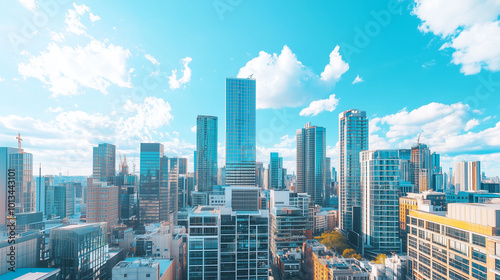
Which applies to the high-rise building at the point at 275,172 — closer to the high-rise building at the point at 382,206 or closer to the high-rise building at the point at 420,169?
the high-rise building at the point at 420,169

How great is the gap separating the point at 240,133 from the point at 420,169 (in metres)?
78.5

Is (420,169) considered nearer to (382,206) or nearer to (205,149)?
(382,206)

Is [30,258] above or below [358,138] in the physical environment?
below

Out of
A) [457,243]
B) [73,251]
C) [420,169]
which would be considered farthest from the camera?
[420,169]

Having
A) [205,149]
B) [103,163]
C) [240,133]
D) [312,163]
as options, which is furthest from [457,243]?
[205,149]

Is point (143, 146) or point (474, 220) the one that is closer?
point (474, 220)

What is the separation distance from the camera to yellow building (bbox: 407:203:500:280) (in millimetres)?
19594

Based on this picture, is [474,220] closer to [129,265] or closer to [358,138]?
[129,265]

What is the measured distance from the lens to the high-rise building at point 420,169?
90.9 metres

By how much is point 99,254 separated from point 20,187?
2652 centimetres

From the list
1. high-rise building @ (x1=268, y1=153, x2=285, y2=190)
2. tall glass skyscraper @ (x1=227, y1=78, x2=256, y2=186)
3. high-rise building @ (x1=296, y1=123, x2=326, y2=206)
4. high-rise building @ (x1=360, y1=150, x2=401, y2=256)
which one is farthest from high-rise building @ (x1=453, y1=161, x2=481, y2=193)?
high-rise building @ (x1=268, y1=153, x2=285, y2=190)

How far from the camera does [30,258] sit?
27094mm

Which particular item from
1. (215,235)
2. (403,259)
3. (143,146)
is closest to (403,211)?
(403,259)

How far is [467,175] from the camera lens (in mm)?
89688
